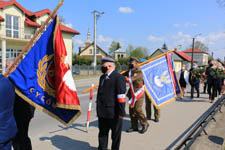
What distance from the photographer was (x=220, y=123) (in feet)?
21.5

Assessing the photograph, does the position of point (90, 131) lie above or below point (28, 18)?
below

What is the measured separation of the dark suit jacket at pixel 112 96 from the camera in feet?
13.0

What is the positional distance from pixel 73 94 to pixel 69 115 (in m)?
0.41

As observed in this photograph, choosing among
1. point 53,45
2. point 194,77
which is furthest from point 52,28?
point 194,77

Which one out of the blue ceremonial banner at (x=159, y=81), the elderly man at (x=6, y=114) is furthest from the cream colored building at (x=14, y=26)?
the elderly man at (x=6, y=114)

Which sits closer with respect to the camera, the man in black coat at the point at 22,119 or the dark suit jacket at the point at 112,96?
the man in black coat at the point at 22,119

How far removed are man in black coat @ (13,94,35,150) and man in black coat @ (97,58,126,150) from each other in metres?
1.30

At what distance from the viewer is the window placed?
27391 mm

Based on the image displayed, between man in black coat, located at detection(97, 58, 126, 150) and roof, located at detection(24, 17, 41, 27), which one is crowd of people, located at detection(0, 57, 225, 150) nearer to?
man in black coat, located at detection(97, 58, 126, 150)

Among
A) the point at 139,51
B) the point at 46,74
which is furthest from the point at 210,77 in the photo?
the point at 139,51

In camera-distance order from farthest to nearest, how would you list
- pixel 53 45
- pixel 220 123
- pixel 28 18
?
pixel 28 18, pixel 220 123, pixel 53 45

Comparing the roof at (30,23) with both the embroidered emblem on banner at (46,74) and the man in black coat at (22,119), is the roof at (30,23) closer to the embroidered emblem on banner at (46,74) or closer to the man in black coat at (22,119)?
the embroidered emblem on banner at (46,74)

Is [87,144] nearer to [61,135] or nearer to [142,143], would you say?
[61,135]

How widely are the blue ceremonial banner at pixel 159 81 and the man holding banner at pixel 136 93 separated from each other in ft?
1.01
